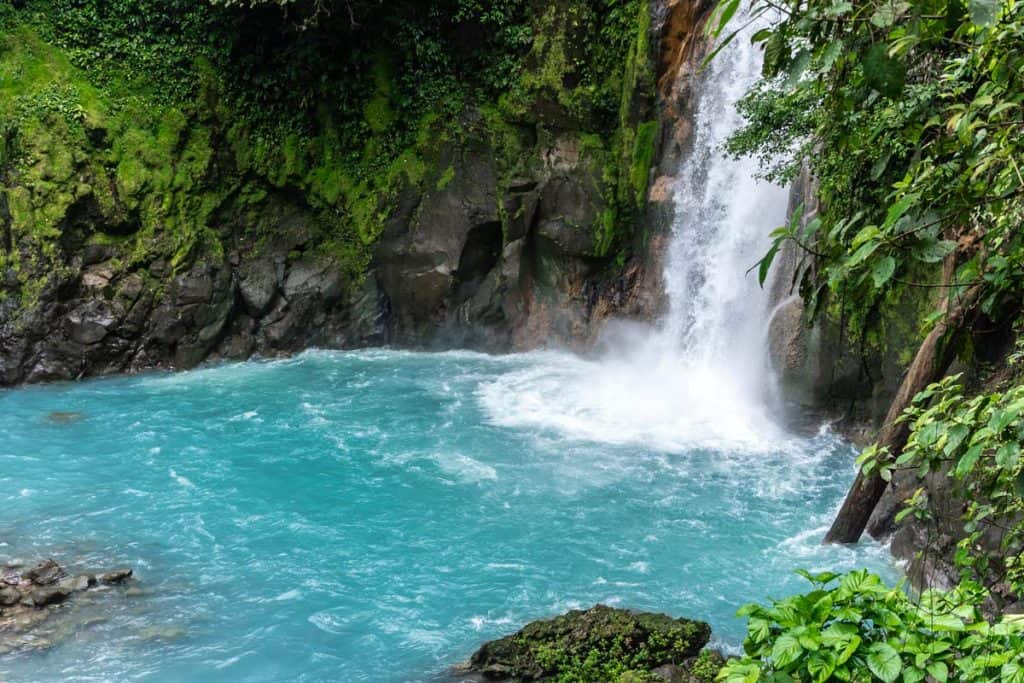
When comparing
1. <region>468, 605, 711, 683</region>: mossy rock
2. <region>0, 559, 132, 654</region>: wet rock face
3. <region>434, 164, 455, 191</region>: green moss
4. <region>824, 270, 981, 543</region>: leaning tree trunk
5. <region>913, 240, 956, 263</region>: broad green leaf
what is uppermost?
<region>434, 164, 455, 191</region>: green moss

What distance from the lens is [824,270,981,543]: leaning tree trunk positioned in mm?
7574

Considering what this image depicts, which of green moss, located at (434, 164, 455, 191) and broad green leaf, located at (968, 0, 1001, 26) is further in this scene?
green moss, located at (434, 164, 455, 191)

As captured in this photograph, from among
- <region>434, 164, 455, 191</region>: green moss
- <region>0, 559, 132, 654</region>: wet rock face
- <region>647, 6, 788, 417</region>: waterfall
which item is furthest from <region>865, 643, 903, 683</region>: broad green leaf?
<region>434, 164, 455, 191</region>: green moss

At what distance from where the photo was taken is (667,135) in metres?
15.2

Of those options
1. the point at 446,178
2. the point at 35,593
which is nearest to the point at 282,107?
the point at 446,178

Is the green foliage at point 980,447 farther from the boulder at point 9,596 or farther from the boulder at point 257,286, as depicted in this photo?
the boulder at point 257,286

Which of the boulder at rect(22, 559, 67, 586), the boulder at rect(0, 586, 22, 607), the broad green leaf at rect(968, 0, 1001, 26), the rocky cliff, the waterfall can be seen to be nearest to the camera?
the broad green leaf at rect(968, 0, 1001, 26)

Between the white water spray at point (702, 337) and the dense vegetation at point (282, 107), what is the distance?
1286mm

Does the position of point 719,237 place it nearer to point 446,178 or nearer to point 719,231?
point 719,231

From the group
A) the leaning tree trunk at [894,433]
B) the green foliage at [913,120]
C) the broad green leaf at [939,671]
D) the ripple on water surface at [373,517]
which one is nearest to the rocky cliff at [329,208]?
the ripple on water surface at [373,517]

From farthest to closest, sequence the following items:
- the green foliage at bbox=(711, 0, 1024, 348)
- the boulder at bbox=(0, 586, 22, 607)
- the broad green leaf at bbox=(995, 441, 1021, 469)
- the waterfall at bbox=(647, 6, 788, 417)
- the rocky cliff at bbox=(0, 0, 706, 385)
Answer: the rocky cliff at bbox=(0, 0, 706, 385) < the waterfall at bbox=(647, 6, 788, 417) < the boulder at bbox=(0, 586, 22, 607) < the broad green leaf at bbox=(995, 441, 1021, 469) < the green foliage at bbox=(711, 0, 1024, 348)

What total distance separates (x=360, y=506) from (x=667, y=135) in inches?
345

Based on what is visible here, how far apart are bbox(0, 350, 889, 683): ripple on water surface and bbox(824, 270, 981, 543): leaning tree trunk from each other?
301 millimetres

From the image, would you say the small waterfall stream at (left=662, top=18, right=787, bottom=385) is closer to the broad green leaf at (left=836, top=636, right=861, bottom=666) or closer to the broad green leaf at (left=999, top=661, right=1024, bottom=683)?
the broad green leaf at (left=836, top=636, right=861, bottom=666)
